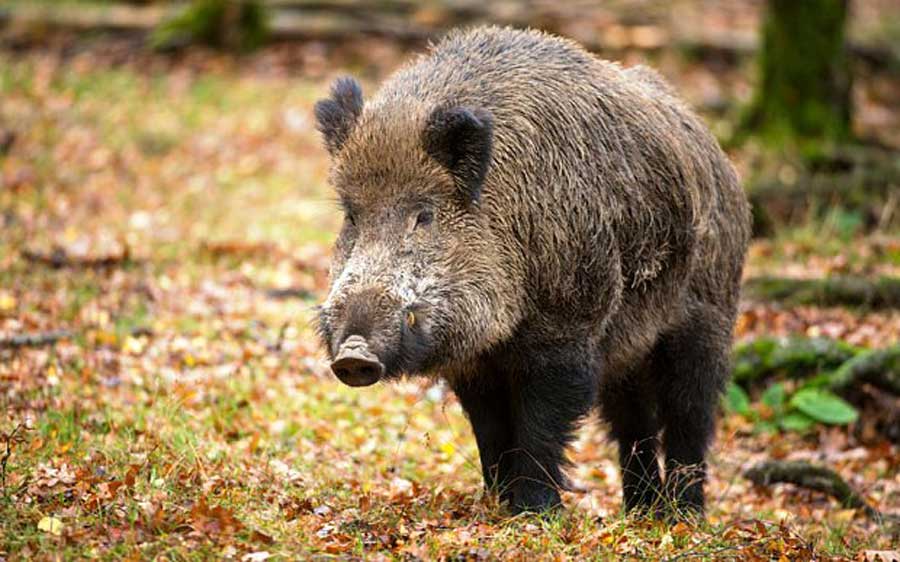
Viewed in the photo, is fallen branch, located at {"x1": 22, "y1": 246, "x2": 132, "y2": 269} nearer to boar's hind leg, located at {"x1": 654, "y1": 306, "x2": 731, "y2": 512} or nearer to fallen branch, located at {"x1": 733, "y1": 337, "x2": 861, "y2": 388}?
fallen branch, located at {"x1": 733, "y1": 337, "x2": 861, "y2": 388}

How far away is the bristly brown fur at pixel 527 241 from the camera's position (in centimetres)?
584

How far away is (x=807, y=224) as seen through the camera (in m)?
12.0

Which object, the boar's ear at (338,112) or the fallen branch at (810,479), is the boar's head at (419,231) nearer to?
the boar's ear at (338,112)

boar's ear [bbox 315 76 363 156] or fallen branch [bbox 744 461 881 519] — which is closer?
boar's ear [bbox 315 76 363 156]

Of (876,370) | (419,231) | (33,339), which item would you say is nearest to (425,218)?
(419,231)

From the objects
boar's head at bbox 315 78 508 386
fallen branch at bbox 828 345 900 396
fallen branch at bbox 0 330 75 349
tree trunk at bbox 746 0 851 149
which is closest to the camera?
boar's head at bbox 315 78 508 386

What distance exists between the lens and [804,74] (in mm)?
13859

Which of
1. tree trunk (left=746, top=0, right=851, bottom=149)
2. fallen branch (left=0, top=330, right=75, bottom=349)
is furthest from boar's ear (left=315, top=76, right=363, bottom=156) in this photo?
tree trunk (left=746, top=0, right=851, bottom=149)

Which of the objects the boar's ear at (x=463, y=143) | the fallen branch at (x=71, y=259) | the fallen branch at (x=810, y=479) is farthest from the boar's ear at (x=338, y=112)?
the fallen branch at (x=71, y=259)

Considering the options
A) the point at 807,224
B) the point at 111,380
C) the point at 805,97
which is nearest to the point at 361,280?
the point at 111,380

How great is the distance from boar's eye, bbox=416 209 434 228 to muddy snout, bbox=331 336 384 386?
0.87 metres

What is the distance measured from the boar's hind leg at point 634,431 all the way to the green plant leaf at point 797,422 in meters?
1.82

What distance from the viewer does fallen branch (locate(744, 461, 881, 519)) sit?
7699 millimetres

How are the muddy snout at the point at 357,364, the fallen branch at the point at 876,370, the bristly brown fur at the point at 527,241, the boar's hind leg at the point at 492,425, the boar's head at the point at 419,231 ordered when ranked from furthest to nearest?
the fallen branch at the point at 876,370 → the boar's hind leg at the point at 492,425 → the bristly brown fur at the point at 527,241 → the boar's head at the point at 419,231 → the muddy snout at the point at 357,364
